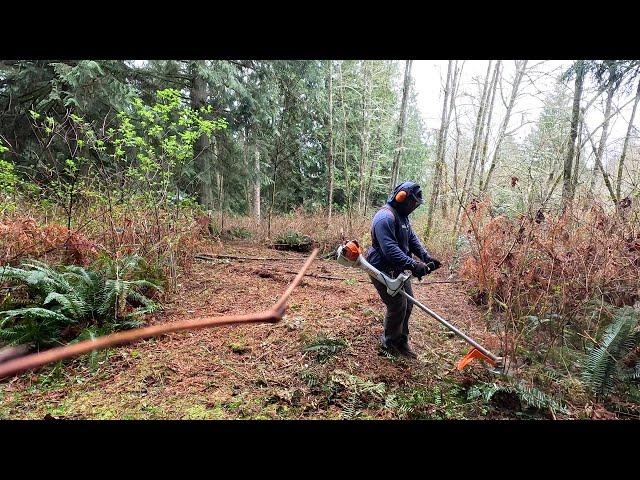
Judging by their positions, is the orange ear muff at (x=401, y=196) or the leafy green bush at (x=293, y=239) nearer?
the orange ear muff at (x=401, y=196)

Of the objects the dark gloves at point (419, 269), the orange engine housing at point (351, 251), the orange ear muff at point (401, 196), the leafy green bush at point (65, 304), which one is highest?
the orange ear muff at point (401, 196)

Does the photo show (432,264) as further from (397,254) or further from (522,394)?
(522,394)

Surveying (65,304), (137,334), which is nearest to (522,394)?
(137,334)

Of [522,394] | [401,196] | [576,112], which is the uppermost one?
[576,112]

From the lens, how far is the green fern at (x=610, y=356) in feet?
8.69

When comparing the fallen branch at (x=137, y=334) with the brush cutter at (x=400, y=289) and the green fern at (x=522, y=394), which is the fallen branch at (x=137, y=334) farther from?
the green fern at (x=522, y=394)

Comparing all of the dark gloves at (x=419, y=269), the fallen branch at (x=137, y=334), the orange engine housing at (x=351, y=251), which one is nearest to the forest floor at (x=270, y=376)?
the dark gloves at (x=419, y=269)

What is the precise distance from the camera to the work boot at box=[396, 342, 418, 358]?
3492 mm

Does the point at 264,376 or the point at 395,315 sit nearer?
the point at 264,376

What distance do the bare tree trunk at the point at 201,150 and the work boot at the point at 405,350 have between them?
22.9 ft

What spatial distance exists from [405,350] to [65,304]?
11.6 ft

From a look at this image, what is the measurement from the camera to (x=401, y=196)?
328 centimetres
